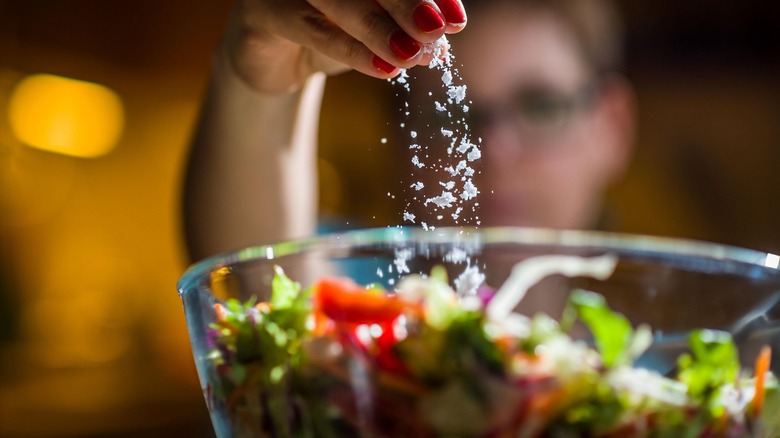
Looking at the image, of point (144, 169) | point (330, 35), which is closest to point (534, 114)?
point (330, 35)

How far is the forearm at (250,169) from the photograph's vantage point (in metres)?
0.71

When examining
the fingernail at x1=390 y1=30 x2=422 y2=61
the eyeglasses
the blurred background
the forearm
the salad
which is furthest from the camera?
the blurred background

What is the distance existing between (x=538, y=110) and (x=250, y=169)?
559 mm

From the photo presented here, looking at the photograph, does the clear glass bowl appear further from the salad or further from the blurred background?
the blurred background

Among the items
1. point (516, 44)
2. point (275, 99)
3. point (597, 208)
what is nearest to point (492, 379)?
point (275, 99)

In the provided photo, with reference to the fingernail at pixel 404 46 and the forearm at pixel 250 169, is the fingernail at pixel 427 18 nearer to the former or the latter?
the fingernail at pixel 404 46

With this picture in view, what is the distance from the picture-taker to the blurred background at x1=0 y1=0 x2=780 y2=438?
2027mm

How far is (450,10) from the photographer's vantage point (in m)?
0.35

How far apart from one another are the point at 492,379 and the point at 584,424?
0.03m

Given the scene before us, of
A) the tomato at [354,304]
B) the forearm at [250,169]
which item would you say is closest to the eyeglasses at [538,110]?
the forearm at [250,169]

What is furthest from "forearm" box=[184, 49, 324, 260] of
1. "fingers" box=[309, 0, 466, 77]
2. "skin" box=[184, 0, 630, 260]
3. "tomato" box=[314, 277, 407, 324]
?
"tomato" box=[314, 277, 407, 324]

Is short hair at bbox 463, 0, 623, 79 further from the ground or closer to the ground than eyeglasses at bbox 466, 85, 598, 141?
further from the ground

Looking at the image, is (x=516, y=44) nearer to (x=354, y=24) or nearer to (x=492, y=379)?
(x=354, y=24)

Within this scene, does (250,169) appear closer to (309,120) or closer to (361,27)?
(309,120)
